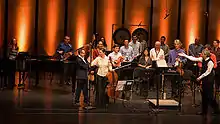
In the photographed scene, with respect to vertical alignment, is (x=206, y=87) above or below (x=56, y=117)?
above

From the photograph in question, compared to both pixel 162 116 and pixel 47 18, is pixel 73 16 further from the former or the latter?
pixel 162 116

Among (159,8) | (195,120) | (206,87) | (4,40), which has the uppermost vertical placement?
(159,8)

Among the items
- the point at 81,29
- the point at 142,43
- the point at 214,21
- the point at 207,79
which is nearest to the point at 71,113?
the point at 207,79

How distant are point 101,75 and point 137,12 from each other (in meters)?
7.06

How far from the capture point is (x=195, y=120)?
889 centimetres

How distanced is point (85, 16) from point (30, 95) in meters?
5.53

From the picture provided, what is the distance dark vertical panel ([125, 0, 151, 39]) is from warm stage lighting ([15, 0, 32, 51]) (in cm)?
354

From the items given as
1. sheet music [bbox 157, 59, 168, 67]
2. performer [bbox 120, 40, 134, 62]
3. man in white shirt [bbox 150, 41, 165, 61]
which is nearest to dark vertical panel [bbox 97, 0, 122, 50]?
performer [bbox 120, 40, 134, 62]

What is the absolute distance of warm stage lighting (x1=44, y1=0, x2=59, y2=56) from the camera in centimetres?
1602

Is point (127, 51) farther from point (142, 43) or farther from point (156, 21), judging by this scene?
point (156, 21)

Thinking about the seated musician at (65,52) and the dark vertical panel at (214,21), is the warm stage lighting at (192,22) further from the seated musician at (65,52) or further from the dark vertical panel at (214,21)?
the seated musician at (65,52)

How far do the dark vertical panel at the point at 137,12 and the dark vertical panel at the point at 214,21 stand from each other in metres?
2.31

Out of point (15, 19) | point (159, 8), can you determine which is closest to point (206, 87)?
point (159, 8)

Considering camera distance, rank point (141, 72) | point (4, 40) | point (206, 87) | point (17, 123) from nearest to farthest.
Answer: point (17, 123) < point (206, 87) < point (141, 72) < point (4, 40)
